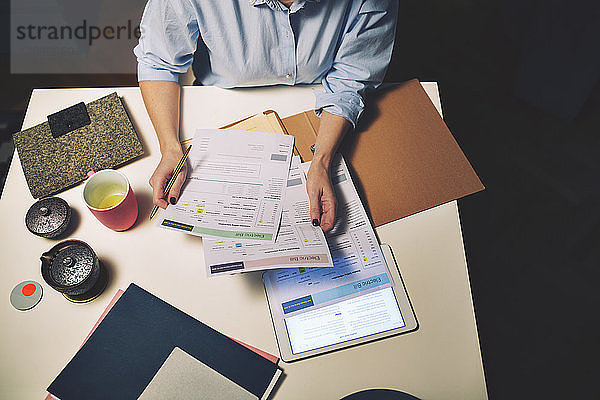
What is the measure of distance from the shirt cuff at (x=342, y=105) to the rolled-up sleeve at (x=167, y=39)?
1.06ft

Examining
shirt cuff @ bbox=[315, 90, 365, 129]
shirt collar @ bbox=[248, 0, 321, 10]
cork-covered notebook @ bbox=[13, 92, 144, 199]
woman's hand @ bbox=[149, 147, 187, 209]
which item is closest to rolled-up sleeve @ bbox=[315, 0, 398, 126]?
shirt cuff @ bbox=[315, 90, 365, 129]

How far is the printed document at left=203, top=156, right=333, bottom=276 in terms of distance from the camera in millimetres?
852

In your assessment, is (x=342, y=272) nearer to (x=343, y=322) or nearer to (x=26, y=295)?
(x=343, y=322)

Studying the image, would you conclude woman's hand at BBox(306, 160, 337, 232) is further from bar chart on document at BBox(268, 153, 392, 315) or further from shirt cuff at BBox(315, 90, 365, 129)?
shirt cuff at BBox(315, 90, 365, 129)

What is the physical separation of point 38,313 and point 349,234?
0.63 meters

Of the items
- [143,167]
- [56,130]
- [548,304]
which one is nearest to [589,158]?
[548,304]

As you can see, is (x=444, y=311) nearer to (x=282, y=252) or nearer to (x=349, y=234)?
(x=349, y=234)

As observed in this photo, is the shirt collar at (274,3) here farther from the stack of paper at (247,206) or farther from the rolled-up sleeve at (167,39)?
the stack of paper at (247,206)

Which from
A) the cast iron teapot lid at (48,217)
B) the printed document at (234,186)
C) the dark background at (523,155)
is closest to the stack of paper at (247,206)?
the printed document at (234,186)

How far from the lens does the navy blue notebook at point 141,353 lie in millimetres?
840

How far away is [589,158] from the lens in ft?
6.66

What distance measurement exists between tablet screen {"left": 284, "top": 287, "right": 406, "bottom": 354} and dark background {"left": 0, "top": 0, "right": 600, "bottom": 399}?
0.90 m

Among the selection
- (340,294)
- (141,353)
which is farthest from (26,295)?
(340,294)

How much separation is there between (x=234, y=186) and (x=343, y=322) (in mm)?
351
